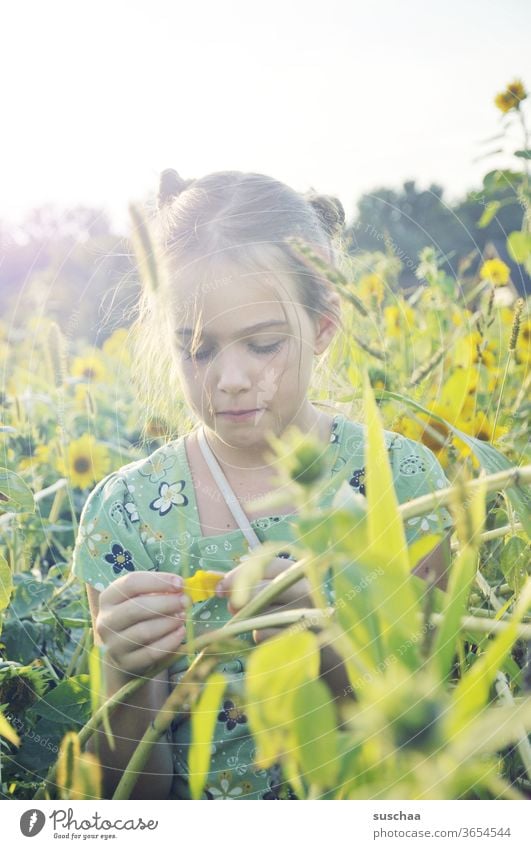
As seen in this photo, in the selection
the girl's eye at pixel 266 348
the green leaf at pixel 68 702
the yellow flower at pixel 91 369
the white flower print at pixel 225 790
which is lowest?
the white flower print at pixel 225 790

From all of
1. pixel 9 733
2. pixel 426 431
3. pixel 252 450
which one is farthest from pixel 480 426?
pixel 9 733

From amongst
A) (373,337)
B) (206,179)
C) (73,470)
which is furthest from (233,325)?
(73,470)

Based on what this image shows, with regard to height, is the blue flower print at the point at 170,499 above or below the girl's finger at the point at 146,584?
below

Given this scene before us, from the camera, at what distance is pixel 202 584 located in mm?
351

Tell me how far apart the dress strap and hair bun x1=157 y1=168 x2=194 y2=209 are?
18cm

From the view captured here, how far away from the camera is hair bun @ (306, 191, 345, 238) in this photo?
20.9 inches

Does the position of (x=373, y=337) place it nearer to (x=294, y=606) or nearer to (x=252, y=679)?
(x=294, y=606)

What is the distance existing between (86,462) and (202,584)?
75 cm

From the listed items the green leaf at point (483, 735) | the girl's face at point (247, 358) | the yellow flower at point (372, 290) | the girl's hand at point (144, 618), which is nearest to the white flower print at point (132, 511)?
the girl's face at point (247, 358)

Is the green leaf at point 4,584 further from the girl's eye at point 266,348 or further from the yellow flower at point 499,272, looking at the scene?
the yellow flower at point 499,272

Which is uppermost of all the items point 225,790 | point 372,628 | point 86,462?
point 372,628

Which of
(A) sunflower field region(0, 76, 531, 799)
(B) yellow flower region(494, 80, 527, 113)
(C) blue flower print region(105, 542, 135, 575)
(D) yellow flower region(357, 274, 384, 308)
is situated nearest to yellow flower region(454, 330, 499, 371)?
(A) sunflower field region(0, 76, 531, 799)

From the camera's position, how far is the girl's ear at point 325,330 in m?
0.57

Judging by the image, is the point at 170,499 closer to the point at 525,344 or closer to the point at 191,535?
the point at 191,535
